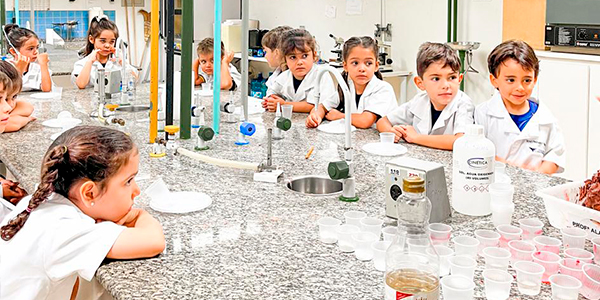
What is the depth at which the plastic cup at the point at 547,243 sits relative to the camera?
4.44 feet

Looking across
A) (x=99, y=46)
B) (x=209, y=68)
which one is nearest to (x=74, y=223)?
(x=209, y=68)

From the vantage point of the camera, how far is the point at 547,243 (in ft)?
4.53

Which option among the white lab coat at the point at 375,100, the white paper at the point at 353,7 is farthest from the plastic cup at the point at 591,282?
the white paper at the point at 353,7

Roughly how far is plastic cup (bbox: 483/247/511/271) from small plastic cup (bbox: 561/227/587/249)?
19cm

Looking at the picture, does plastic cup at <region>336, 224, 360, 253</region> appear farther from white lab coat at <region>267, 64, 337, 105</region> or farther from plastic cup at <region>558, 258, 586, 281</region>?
white lab coat at <region>267, 64, 337, 105</region>

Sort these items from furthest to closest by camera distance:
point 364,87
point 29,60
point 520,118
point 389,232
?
point 29,60 < point 364,87 < point 520,118 < point 389,232

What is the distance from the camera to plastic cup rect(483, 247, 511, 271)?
4.18 ft

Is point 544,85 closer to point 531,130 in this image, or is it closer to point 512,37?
point 512,37

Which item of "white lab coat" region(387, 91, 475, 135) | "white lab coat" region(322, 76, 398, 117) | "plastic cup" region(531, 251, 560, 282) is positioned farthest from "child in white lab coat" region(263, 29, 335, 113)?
"plastic cup" region(531, 251, 560, 282)

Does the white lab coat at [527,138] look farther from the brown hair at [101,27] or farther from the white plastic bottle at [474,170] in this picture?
the brown hair at [101,27]

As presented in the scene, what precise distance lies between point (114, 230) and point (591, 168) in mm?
3293

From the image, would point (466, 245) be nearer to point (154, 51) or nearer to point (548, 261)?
point (548, 261)

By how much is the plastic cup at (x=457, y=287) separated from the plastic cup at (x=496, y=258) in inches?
4.4

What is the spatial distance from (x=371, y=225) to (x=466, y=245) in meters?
0.24
